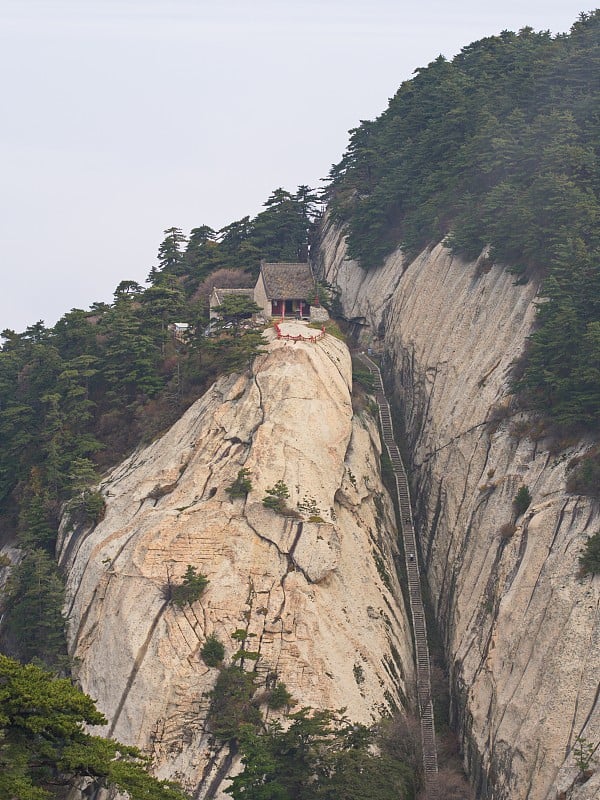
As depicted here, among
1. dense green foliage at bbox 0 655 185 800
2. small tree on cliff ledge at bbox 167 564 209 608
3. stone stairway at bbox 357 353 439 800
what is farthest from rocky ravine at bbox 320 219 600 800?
dense green foliage at bbox 0 655 185 800

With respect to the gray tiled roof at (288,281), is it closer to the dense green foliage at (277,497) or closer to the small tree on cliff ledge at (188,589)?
the dense green foliage at (277,497)

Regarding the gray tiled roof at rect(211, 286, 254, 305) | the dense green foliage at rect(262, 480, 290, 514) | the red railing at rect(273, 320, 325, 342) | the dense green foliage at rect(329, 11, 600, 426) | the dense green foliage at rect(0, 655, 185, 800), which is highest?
the dense green foliage at rect(329, 11, 600, 426)

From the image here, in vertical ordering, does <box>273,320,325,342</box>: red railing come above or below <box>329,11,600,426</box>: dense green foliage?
below

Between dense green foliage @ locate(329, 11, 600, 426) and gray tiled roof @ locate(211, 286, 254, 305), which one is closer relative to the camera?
dense green foliage @ locate(329, 11, 600, 426)

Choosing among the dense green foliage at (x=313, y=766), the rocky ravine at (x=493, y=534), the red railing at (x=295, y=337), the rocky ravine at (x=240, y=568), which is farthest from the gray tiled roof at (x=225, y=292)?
the dense green foliage at (x=313, y=766)

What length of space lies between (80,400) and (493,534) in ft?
96.2

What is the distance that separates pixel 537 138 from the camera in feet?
243

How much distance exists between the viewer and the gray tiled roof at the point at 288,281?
7962 cm

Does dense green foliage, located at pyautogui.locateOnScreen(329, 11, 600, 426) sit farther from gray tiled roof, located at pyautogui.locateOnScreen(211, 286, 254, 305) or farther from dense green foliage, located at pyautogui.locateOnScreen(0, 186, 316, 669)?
dense green foliage, located at pyautogui.locateOnScreen(0, 186, 316, 669)

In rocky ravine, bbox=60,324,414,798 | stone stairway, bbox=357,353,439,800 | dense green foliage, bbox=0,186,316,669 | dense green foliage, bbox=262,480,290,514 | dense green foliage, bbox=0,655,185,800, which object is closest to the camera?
dense green foliage, bbox=0,655,185,800

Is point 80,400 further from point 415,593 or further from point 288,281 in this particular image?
point 415,593

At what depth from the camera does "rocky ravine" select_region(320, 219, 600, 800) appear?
160ft

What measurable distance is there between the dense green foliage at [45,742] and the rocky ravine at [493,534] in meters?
18.5

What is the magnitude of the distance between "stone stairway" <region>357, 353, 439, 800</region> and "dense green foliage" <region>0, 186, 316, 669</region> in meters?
10.3
